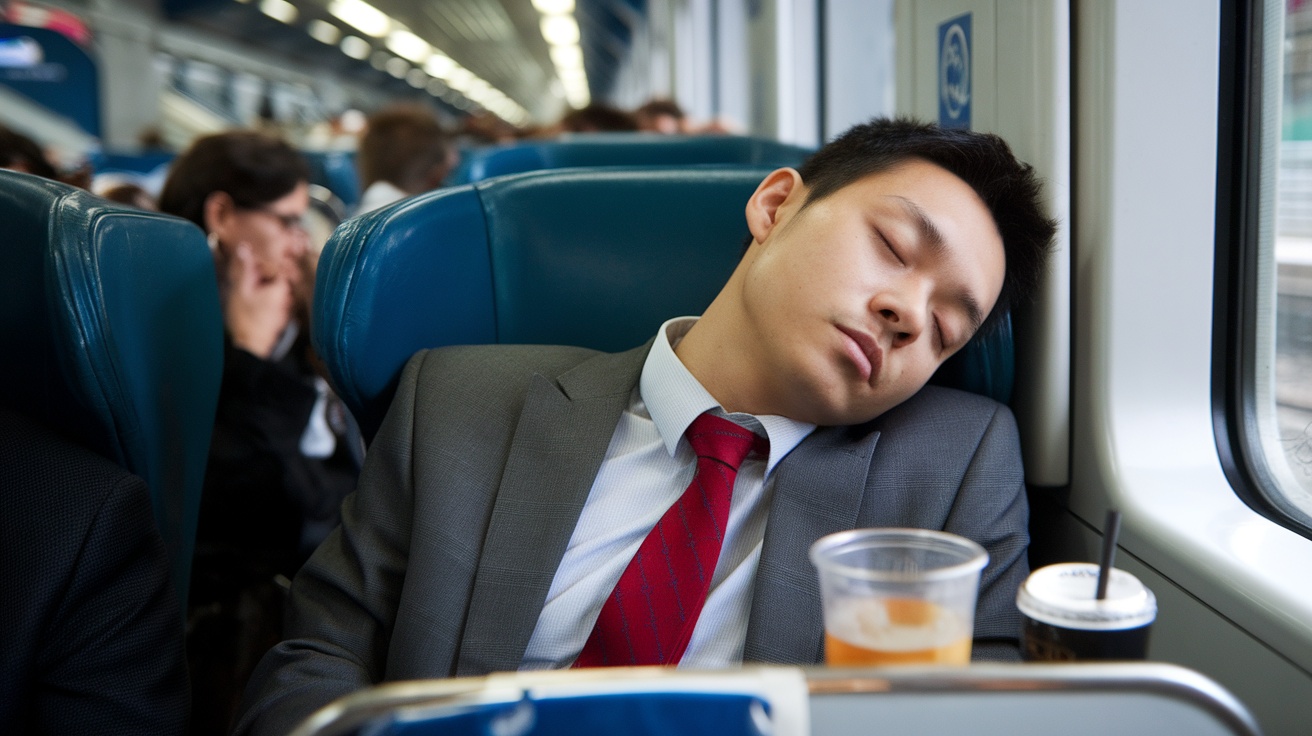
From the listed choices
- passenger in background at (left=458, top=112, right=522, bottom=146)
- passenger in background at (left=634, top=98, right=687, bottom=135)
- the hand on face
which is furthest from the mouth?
passenger in background at (left=458, top=112, right=522, bottom=146)

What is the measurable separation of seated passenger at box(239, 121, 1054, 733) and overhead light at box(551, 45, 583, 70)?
17337 mm

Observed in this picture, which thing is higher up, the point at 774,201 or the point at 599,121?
the point at 599,121

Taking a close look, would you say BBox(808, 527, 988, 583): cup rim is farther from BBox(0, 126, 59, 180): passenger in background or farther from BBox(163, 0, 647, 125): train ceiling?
BBox(163, 0, 647, 125): train ceiling

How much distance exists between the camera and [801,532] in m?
1.19

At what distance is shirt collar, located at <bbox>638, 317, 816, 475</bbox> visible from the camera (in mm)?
1270

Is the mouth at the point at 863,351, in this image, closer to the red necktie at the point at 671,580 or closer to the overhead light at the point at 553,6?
the red necktie at the point at 671,580

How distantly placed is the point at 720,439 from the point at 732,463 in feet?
0.11

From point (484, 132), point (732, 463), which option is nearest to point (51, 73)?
point (484, 132)

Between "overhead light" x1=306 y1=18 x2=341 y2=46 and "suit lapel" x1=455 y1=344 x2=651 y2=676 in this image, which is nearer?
"suit lapel" x1=455 y1=344 x2=651 y2=676

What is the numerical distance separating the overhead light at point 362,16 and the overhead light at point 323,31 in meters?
0.41

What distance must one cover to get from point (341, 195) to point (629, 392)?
13.3 ft

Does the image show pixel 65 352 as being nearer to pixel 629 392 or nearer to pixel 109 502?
pixel 109 502

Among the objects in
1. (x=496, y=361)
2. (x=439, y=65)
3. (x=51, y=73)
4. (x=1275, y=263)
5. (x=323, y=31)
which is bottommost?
(x=496, y=361)

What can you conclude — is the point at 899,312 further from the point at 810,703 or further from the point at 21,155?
the point at 21,155
